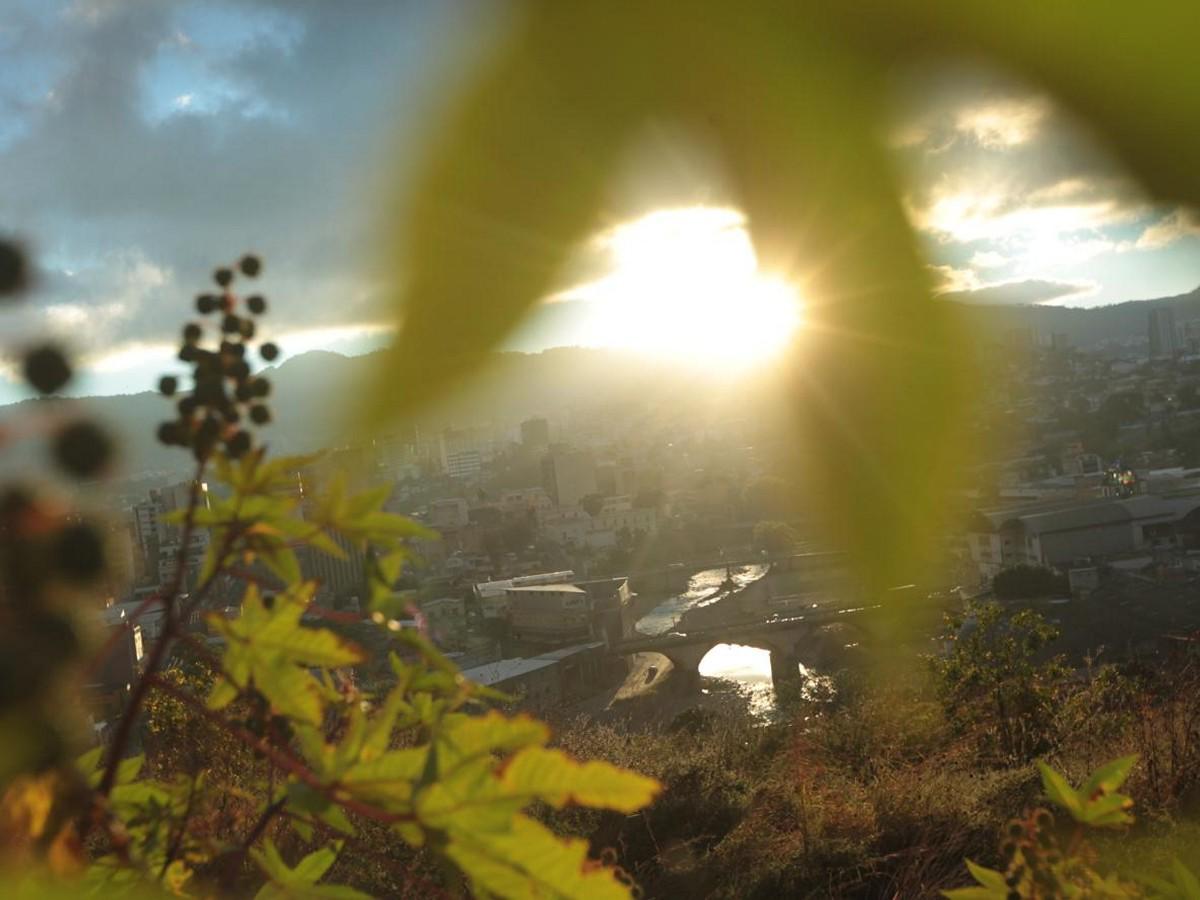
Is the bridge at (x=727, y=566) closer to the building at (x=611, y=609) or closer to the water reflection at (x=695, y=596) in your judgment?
the water reflection at (x=695, y=596)

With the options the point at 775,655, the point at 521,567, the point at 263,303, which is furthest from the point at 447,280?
the point at 263,303

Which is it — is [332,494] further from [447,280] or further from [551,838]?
[447,280]

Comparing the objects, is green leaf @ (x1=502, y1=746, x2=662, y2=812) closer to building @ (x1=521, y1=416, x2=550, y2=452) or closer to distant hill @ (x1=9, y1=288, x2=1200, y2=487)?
distant hill @ (x1=9, y1=288, x2=1200, y2=487)

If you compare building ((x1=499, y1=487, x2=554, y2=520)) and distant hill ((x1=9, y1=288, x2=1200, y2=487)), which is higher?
distant hill ((x1=9, y1=288, x2=1200, y2=487))

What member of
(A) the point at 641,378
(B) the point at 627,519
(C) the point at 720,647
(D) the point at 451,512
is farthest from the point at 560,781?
(A) the point at 641,378

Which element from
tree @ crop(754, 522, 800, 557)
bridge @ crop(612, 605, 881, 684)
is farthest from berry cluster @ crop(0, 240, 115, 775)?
tree @ crop(754, 522, 800, 557)

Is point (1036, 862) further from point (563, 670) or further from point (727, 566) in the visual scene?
point (727, 566)
